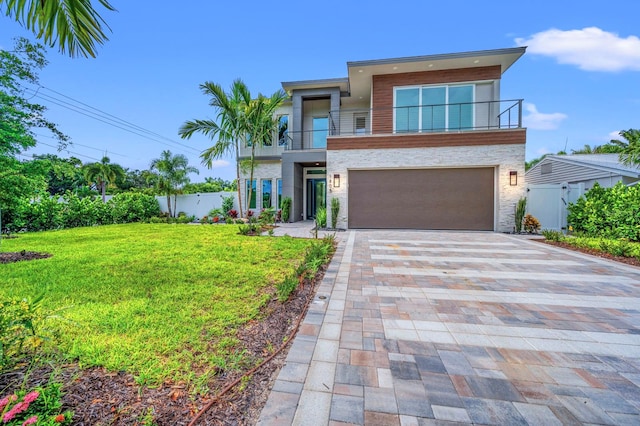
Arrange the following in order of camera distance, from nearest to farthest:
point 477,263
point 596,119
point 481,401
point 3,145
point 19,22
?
point 481,401 → point 19,22 → point 3,145 → point 477,263 → point 596,119

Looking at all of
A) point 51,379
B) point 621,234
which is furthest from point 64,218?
point 621,234

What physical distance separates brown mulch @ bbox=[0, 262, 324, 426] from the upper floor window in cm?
1121

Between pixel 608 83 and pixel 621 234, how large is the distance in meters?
18.7

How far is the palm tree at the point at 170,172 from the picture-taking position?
52.4 ft

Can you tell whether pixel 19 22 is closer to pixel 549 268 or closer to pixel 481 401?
pixel 481 401

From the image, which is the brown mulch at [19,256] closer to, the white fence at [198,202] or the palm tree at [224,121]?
the palm tree at [224,121]

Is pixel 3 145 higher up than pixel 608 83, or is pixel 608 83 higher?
pixel 608 83

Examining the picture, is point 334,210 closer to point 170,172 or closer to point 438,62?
point 438,62

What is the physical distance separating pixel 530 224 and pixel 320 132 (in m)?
10.2

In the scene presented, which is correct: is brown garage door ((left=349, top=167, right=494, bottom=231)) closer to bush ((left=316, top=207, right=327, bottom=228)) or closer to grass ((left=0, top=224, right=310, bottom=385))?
bush ((left=316, top=207, right=327, bottom=228))

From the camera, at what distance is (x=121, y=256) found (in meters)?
5.65

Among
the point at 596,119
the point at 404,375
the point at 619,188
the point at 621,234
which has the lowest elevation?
the point at 404,375

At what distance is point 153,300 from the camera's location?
330cm

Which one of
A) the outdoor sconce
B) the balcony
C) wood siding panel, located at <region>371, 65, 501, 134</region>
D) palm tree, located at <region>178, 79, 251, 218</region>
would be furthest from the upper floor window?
palm tree, located at <region>178, 79, 251, 218</region>
